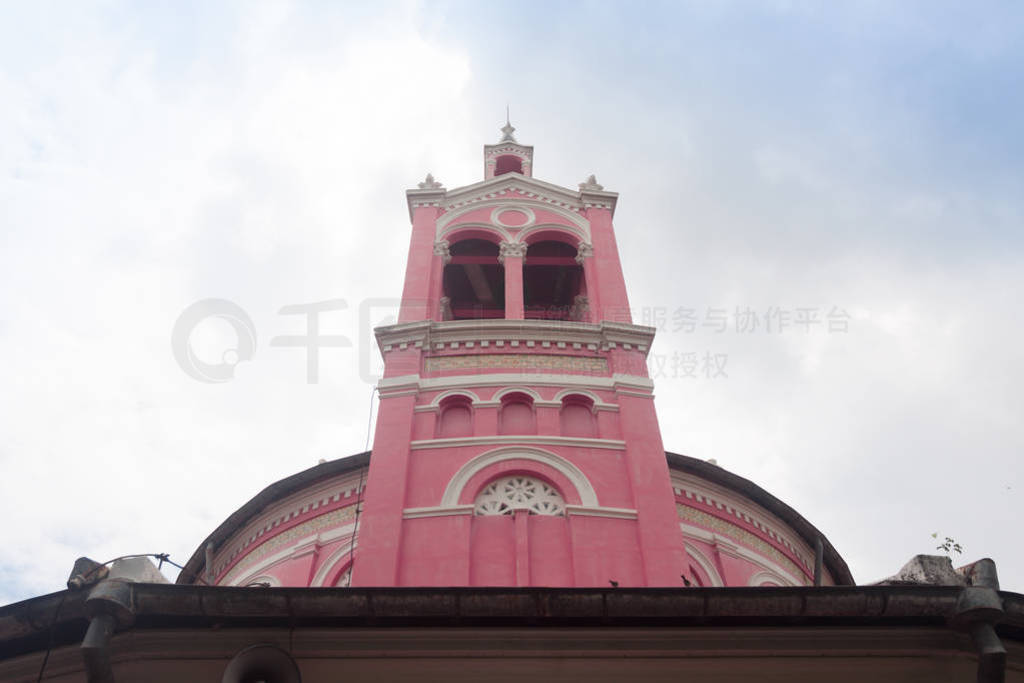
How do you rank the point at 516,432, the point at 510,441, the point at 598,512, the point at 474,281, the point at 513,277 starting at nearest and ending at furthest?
the point at 598,512 → the point at 510,441 → the point at 516,432 → the point at 513,277 → the point at 474,281

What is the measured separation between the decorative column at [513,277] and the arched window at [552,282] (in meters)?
0.99

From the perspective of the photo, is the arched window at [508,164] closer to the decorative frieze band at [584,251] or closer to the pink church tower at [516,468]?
the pink church tower at [516,468]

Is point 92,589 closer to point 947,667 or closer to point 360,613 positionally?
point 360,613

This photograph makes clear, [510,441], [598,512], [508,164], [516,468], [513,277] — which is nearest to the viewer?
[598,512]

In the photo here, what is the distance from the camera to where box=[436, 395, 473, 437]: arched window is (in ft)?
49.5

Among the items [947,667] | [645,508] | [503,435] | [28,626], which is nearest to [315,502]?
[503,435]

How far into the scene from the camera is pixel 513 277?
18.3m

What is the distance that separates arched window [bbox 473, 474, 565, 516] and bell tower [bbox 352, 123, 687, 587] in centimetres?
3

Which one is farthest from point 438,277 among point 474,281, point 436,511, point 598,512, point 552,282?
point 598,512

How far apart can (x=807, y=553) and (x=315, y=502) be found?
11075 mm

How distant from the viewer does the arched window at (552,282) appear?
67.7ft

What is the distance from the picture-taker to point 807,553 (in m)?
19.7

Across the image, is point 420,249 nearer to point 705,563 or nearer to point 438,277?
point 438,277

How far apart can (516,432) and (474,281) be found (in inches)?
307
